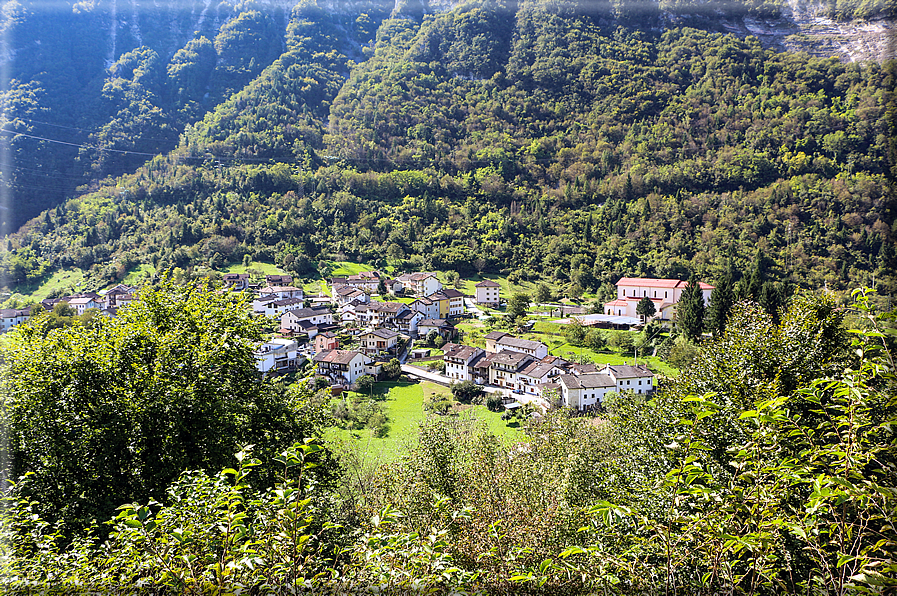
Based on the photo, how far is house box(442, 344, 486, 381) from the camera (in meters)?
34.4

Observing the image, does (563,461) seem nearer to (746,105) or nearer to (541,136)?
(541,136)

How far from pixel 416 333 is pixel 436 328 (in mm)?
2206

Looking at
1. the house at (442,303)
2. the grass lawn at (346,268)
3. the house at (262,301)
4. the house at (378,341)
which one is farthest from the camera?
the grass lawn at (346,268)

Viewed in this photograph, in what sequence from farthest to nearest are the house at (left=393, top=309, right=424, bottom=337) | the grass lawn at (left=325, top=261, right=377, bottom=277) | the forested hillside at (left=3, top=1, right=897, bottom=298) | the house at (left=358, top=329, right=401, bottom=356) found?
1. the forested hillside at (left=3, top=1, right=897, bottom=298)
2. the grass lawn at (left=325, top=261, right=377, bottom=277)
3. the house at (left=393, top=309, right=424, bottom=337)
4. the house at (left=358, top=329, right=401, bottom=356)

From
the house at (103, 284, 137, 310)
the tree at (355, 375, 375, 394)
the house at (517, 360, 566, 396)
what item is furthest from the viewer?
the house at (103, 284, 137, 310)

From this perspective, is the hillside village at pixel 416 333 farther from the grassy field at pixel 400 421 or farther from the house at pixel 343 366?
the grassy field at pixel 400 421

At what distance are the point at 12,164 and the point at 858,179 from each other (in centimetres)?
15980

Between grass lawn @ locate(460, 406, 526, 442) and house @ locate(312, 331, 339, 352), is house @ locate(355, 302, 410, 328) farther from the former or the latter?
grass lawn @ locate(460, 406, 526, 442)

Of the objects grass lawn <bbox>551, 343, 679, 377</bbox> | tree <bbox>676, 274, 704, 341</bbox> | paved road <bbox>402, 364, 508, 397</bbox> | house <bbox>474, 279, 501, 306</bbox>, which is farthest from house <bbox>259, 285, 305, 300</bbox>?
tree <bbox>676, 274, 704, 341</bbox>

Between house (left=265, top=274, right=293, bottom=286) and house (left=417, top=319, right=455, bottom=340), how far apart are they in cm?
2294

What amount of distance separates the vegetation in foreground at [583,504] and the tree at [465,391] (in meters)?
15.7

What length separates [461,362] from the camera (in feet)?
114

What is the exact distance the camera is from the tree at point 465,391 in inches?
1220

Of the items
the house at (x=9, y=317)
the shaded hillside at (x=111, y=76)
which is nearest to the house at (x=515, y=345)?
the house at (x=9, y=317)
